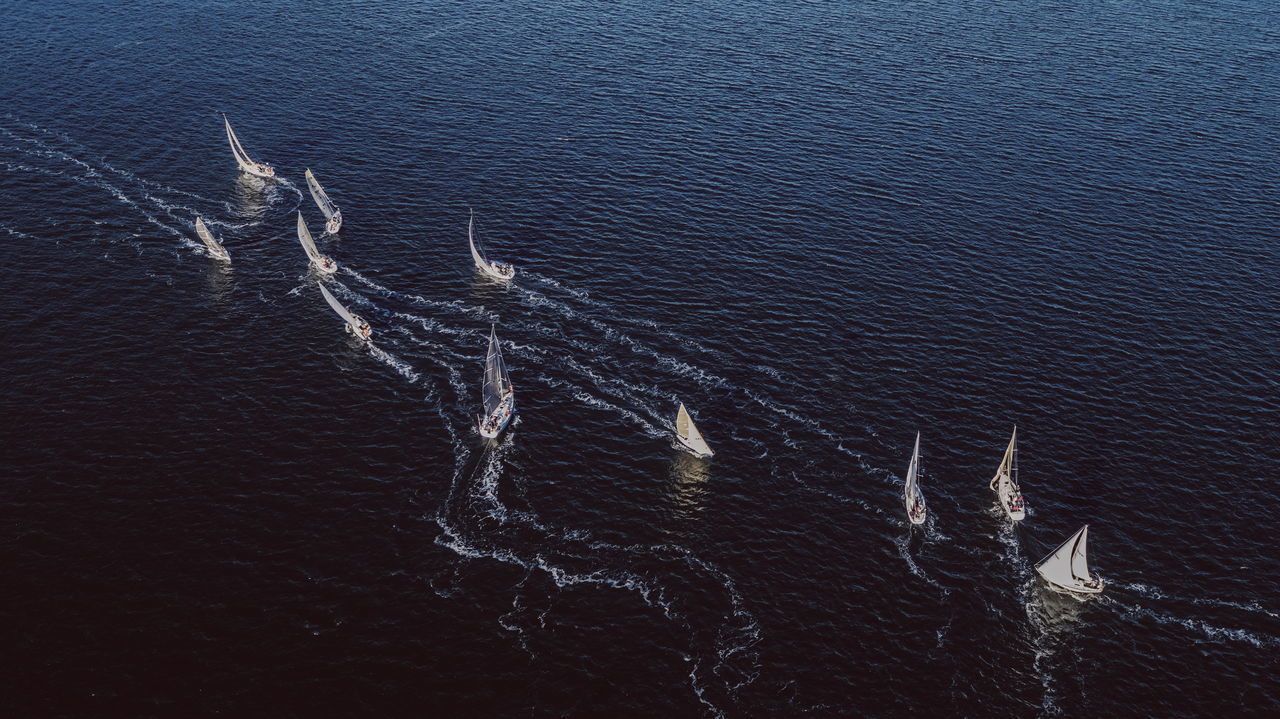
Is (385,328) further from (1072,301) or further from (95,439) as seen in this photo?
(1072,301)

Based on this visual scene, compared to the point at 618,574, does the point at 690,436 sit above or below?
above

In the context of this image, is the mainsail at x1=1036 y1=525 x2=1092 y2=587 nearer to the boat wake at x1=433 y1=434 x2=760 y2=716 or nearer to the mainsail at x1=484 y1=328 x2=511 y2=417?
the boat wake at x1=433 y1=434 x2=760 y2=716

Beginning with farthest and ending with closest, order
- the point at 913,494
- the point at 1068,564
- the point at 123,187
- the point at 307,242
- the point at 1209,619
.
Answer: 1. the point at 123,187
2. the point at 307,242
3. the point at 913,494
4. the point at 1068,564
5. the point at 1209,619

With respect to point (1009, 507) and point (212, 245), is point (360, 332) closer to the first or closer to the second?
point (212, 245)

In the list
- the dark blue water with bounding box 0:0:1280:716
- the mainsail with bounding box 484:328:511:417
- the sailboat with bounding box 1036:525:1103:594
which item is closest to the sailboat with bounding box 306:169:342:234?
the dark blue water with bounding box 0:0:1280:716

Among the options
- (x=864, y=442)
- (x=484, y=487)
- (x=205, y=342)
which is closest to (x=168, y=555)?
(x=484, y=487)

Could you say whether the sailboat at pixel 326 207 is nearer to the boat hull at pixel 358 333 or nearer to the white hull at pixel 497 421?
the boat hull at pixel 358 333

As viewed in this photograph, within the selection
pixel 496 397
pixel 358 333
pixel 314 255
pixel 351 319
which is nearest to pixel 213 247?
pixel 314 255
